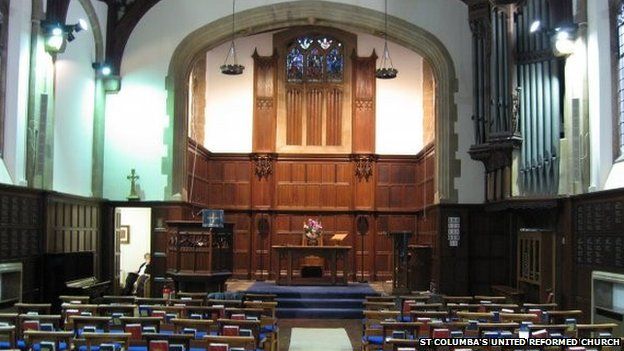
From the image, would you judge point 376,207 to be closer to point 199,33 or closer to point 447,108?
point 447,108

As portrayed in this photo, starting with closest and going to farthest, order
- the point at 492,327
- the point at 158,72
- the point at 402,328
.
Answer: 1. the point at 492,327
2. the point at 402,328
3. the point at 158,72

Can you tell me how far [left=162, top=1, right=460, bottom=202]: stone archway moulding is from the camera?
16.9 m

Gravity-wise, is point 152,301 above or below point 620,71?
below

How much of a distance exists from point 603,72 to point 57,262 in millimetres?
9314

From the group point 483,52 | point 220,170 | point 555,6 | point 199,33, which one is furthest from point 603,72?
point 220,170

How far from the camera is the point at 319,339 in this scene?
40.9 feet

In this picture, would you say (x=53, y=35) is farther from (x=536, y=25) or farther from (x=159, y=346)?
(x=536, y=25)

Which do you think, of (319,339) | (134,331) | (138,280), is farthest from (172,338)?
(138,280)

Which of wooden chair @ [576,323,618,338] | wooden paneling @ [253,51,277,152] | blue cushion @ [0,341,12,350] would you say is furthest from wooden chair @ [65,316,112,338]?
wooden paneling @ [253,51,277,152]

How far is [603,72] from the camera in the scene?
11.8 metres

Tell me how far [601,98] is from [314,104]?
11.0 metres

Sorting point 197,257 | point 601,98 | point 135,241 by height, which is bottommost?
point 197,257

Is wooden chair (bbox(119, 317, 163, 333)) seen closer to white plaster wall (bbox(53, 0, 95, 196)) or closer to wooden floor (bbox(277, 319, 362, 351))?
wooden floor (bbox(277, 319, 362, 351))

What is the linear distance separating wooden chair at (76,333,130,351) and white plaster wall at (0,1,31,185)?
616 cm
